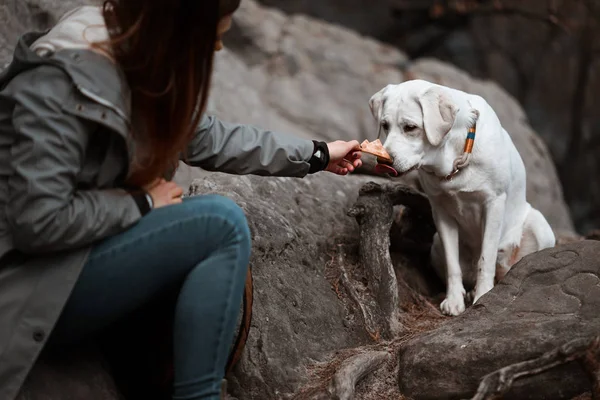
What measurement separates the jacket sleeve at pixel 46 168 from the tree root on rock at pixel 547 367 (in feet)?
3.98

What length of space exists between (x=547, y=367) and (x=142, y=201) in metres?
1.26

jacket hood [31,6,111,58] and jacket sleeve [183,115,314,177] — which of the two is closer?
jacket hood [31,6,111,58]

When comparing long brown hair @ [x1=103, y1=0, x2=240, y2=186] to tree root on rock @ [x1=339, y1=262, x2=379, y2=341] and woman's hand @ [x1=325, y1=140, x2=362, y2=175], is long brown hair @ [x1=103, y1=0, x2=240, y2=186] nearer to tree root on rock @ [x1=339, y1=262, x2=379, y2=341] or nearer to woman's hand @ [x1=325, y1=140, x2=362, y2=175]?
woman's hand @ [x1=325, y1=140, x2=362, y2=175]

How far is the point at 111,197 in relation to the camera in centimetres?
210

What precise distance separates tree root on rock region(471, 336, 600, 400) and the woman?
778 millimetres

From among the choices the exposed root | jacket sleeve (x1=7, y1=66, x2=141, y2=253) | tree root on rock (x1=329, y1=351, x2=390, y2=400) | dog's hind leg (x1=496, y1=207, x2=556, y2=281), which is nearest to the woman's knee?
jacket sleeve (x1=7, y1=66, x2=141, y2=253)

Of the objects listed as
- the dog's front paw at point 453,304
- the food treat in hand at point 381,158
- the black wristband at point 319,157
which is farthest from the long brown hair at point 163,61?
the dog's front paw at point 453,304

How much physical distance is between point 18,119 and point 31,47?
0.24 meters

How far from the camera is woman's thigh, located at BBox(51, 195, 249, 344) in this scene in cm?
210

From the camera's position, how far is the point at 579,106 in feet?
30.0

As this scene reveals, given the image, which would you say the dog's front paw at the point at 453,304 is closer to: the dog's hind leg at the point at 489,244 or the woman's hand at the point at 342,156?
the dog's hind leg at the point at 489,244

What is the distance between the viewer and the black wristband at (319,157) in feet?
9.29

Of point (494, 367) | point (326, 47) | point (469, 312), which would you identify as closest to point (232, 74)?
point (326, 47)

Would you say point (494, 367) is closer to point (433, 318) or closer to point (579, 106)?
point (433, 318)
